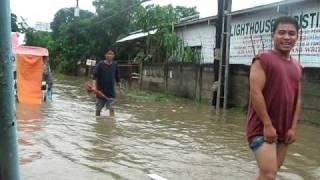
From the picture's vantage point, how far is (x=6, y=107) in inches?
123

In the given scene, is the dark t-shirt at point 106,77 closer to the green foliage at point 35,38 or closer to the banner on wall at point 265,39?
Result: the banner on wall at point 265,39

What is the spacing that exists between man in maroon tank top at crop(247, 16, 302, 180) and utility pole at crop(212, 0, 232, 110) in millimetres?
12687

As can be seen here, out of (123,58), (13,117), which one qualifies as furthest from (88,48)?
(13,117)

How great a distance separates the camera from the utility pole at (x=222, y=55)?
683 inches

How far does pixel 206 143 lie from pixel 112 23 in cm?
3634

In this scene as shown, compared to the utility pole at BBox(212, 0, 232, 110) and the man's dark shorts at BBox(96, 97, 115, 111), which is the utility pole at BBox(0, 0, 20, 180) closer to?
the man's dark shorts at BBox(96, 97, 115, 111)

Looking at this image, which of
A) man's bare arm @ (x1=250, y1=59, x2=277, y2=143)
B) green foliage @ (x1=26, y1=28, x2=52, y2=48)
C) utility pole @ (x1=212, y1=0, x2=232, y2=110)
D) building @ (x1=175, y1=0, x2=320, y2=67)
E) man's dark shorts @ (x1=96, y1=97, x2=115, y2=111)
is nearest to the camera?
man's bare arm @ (x1=250, y1=59, x2=277, y2=143)

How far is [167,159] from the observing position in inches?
305

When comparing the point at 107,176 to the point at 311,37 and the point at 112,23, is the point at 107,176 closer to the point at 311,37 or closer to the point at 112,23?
the point at 311,37

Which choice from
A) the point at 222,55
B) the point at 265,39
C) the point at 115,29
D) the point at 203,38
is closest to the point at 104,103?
the point at 222,55

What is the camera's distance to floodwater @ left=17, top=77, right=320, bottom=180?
22.4ft

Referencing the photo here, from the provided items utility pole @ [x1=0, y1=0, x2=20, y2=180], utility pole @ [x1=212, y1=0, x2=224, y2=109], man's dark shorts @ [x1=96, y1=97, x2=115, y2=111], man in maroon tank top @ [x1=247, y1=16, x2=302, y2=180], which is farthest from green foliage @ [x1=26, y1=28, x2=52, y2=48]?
utility pole @ [x1=0, y1=0, x2=20, y2=180]

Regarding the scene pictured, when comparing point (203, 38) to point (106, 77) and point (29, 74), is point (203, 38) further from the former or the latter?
point (106, 77)

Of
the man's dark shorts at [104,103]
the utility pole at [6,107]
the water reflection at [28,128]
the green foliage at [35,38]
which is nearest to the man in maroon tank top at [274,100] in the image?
the utility pole at [6,107]
